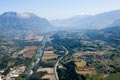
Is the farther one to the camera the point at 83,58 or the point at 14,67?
the point at 83,58

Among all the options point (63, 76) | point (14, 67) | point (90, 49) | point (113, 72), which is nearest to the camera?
point (63, 76)

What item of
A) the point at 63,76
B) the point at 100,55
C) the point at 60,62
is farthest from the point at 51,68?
the point at 100,55

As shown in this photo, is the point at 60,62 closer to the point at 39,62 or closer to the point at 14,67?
the point at 39,62

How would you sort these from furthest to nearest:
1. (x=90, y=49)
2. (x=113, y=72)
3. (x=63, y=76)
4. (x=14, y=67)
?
(x=90, y=49) < (x=14, y=67) < (x=113, y=72) < (x=63, y=76)

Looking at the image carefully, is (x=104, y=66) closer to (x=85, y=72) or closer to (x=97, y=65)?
(x=97, y=65)

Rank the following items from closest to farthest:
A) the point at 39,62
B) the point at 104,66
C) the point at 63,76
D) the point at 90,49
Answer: the point at 63,76
the point at 104,66
the point at 39,62
the point at 90,49

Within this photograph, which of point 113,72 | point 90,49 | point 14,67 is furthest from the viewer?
point 90,49

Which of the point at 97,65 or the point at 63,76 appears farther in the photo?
the point at 97,65

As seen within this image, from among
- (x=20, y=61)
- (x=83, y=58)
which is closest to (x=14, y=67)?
(x=20, y=61)
